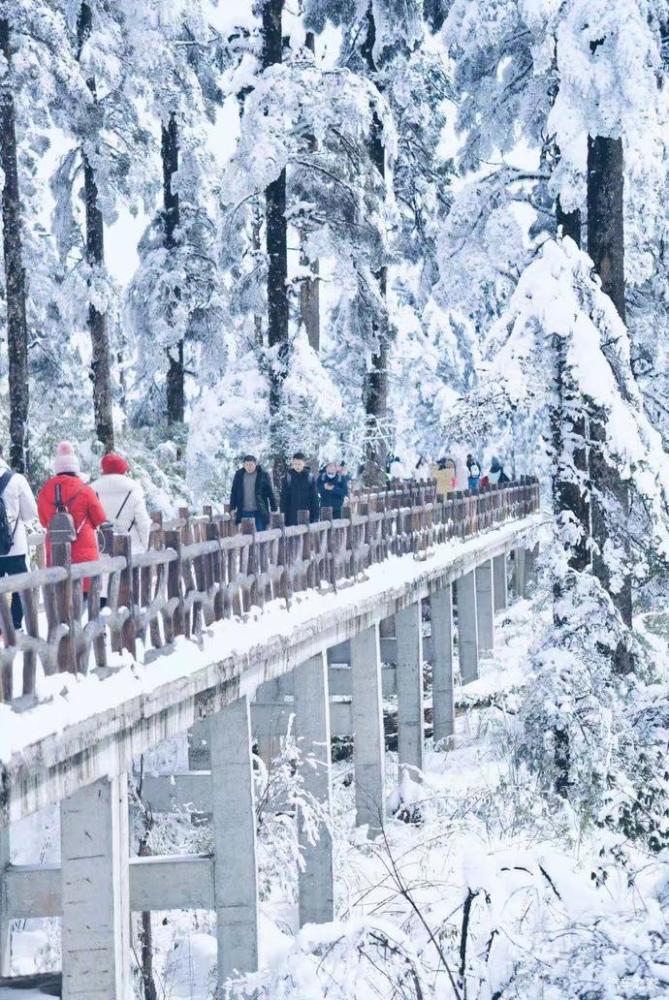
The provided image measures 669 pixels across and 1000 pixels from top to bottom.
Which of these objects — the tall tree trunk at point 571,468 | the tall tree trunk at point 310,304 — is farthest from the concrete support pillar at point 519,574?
the tall tree trunk at point 571,468

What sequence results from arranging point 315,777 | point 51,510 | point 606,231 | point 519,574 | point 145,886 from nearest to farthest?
point 51,510 < point 145,886 < point 315,777 < point 606,231 < point 519,574

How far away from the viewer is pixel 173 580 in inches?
424

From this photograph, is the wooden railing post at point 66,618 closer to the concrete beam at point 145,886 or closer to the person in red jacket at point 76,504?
the person in red jacket at point 76,504

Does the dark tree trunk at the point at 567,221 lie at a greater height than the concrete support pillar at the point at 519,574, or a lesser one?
greater

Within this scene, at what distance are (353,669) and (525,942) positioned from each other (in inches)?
414

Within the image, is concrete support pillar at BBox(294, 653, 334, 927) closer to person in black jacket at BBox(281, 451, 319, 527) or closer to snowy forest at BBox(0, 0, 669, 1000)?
snowy forest at BBox(0, 0, 669, 1000)

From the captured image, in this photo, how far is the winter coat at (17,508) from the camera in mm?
10102

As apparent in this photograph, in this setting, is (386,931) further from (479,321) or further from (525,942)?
(479,321)

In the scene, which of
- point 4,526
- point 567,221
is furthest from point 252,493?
point 4,526

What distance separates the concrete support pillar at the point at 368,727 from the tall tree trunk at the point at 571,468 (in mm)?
2996

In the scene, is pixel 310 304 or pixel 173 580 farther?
pixel 310 304

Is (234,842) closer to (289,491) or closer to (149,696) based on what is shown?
(149,696)

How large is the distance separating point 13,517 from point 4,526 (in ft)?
0.37

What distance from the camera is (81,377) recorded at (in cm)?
3816
